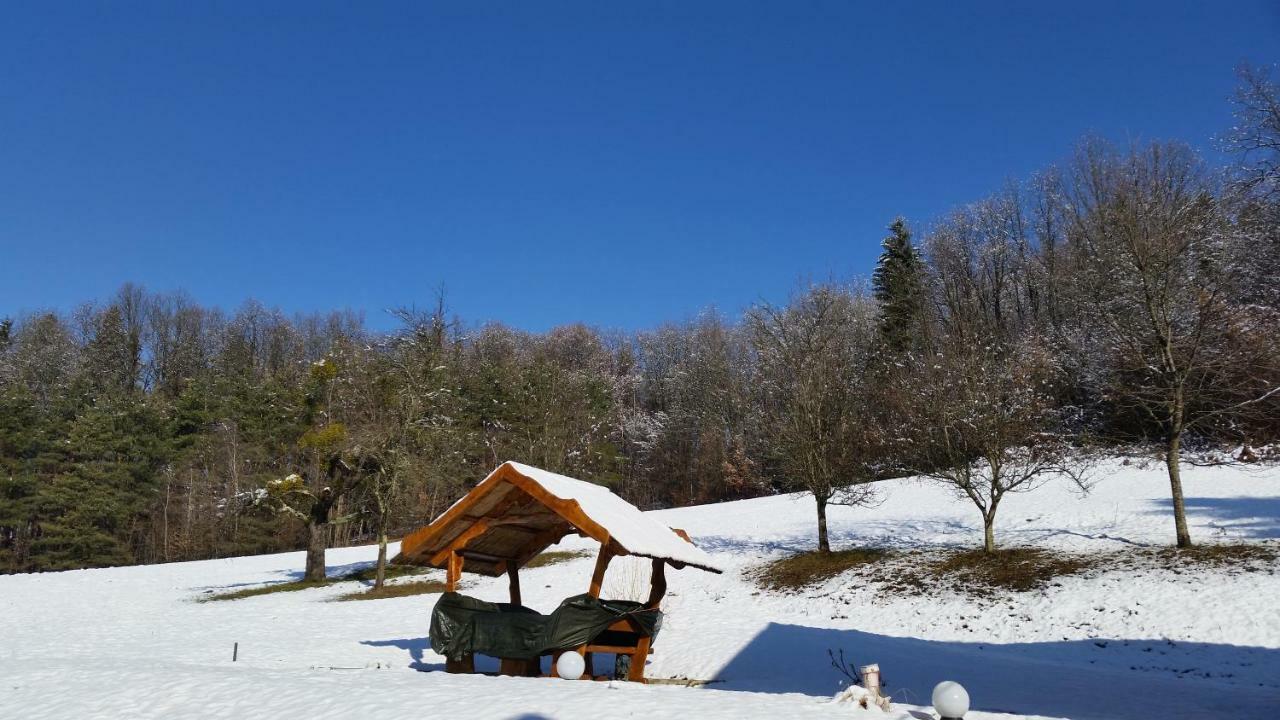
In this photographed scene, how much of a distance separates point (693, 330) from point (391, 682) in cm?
5416

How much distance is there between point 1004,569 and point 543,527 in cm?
1086

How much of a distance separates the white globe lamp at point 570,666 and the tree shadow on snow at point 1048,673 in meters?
2.31

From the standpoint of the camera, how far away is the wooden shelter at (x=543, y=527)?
1143cm

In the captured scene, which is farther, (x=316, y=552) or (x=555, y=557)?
(x=555, y=557)

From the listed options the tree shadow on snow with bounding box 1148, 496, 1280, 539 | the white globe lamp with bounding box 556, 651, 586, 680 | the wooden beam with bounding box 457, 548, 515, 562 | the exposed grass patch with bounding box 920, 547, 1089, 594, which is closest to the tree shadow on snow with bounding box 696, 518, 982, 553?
the exposed grass patch with bounding box 920, 547, 1089, 594

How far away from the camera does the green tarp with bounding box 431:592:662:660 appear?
11.7 meters

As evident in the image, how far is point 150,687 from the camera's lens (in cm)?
949

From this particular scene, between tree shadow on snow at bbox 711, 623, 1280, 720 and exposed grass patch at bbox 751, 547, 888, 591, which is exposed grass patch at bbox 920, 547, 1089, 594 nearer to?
exposed grass patch at bbox 751, 547, 888, 591

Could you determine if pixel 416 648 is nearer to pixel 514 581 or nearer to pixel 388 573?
pixel 514 581

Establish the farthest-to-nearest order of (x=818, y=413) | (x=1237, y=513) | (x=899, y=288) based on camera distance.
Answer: (x=899, y=288) < (x=818, y=413) < (x=1237, y=513)

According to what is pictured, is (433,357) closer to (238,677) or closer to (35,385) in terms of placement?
(238,677)

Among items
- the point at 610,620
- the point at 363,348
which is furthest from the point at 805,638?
the point at 363,348

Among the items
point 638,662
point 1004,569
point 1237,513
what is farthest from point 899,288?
point 638,662

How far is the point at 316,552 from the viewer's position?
27.3m
